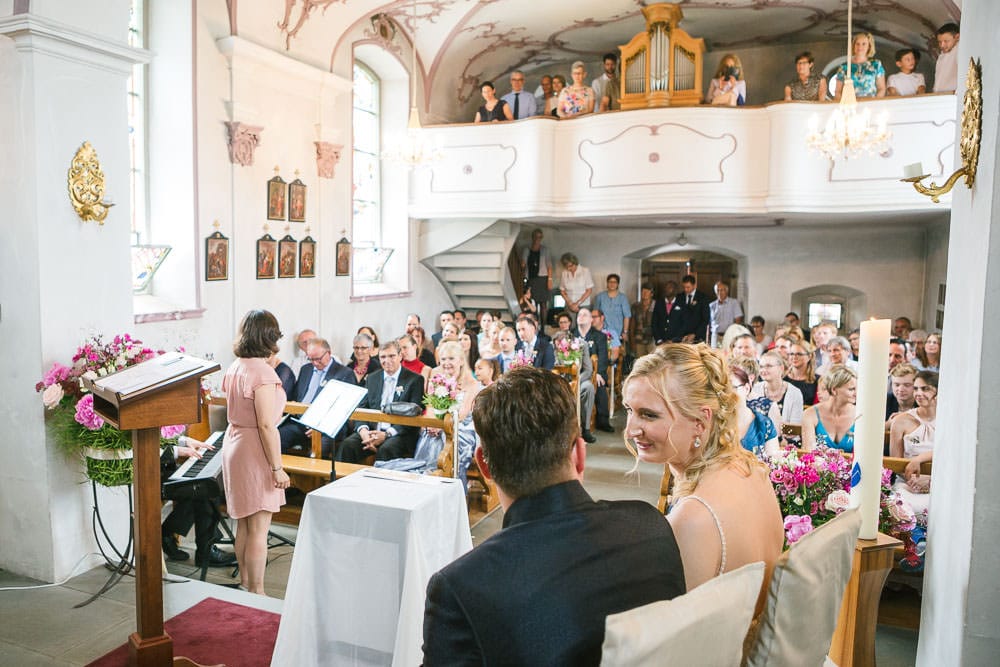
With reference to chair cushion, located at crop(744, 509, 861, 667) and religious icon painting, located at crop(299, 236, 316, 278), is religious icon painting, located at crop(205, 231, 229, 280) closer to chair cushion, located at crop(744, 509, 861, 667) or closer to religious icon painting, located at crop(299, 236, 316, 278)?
religious icon painting, located at crop(299, 236, 316, 278)

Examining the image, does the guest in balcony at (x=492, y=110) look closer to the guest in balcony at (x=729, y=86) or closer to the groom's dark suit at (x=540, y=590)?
the guest in balcony at (x=729, y=86)

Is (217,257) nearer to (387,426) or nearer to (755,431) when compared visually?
(387,426)

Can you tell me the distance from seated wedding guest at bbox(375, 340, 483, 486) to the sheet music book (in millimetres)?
1011

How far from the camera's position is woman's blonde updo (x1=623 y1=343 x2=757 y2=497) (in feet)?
6.56

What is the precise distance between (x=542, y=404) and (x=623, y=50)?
870cm

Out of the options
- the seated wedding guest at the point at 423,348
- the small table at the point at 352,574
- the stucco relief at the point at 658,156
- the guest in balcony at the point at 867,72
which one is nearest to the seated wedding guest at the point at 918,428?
the small table at the point at 352,574

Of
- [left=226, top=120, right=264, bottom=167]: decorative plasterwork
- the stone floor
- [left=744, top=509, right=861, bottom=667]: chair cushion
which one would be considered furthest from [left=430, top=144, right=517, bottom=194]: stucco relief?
[left=744, top=509, right=861, bottom=667]: chair cushion

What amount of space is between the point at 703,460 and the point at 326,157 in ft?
24.0

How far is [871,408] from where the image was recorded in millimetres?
2141

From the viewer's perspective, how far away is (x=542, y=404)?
1492mm

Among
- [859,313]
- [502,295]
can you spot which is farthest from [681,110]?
[859,313]

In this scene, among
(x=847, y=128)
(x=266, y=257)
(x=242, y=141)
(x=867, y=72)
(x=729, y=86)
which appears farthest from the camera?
(x=729, y=86)

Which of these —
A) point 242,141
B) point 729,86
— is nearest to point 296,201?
point 242,141

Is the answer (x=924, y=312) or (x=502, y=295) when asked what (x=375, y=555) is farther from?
(x=924, y=312)
